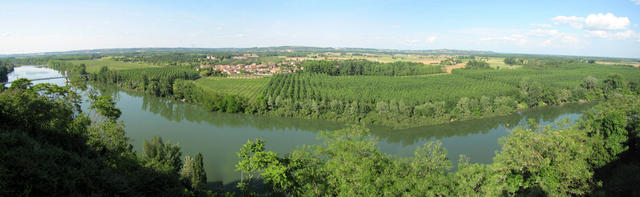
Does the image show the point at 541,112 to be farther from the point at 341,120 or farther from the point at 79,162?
the point at 79,162

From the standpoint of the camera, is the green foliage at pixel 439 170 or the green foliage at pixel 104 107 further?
Result: the green foliage at pixel 104 107

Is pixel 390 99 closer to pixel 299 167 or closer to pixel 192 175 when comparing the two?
pixel 299 167

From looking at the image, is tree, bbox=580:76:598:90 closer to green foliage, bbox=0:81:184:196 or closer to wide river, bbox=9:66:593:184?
wide river, bbox=9:66:593:184

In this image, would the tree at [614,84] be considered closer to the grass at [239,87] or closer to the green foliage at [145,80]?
the grass at [239,87]

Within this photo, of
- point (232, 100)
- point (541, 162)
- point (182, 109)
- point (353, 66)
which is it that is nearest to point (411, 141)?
point (541, 162)

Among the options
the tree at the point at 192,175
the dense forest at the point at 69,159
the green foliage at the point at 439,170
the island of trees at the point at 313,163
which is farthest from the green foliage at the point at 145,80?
the green foliage at the point at 439,170

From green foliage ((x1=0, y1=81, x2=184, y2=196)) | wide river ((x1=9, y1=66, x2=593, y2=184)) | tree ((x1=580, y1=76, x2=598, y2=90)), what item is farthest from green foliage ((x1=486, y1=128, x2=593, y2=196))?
tree ((x1=580, y1=76, x2=598, y2=90))
